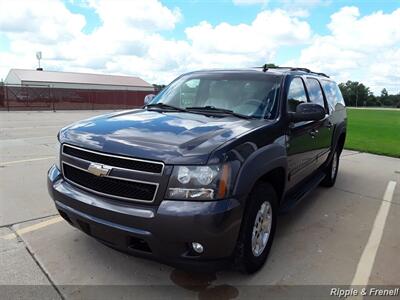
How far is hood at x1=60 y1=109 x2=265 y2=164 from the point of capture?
279cm

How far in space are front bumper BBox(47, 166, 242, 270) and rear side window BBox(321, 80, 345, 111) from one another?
155 inches

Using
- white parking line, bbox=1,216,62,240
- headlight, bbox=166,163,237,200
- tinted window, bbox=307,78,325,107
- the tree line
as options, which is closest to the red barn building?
white parking line, bbox=1,216,62,240

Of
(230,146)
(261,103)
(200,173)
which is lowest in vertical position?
(200,173)

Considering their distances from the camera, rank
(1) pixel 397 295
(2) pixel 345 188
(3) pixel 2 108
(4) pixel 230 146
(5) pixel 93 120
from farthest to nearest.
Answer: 1. (3) pixel 2 108
2. (2) pixel 345 188
3. (5) pixel 93 120
4. (1) pixel 397 295
5. (4) pixel 230 146

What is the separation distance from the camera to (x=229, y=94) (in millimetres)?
4262

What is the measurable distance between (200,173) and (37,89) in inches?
1191

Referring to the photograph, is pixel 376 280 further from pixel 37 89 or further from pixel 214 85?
pixel 37 89

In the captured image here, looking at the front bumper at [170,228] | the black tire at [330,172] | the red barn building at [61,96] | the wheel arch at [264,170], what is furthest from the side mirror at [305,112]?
the red barn building at [61,96]

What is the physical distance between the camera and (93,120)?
369 centimetres

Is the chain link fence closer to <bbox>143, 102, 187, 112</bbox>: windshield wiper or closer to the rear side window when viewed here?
the rear side window

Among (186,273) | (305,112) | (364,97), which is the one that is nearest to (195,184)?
(186,273)

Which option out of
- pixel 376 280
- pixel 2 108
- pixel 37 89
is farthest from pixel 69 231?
pixel 37 89

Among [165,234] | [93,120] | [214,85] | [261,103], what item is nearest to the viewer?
[165,234]

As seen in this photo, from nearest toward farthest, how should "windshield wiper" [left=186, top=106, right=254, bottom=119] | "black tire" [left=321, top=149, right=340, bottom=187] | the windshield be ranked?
"windshield wiper" [left=186, top=106, right=254, bottom=119] → the windshield → "black tire" [left=321, top=149, right=340, bottom=187]
